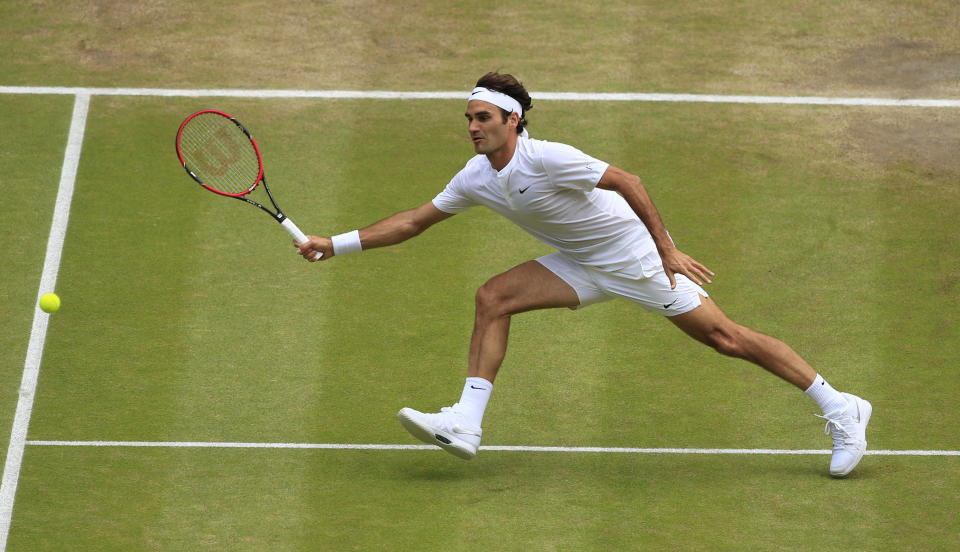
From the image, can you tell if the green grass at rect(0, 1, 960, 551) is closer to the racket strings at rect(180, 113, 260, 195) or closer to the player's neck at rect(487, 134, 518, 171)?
the racket strings at rect(180, 113, 260, 195)

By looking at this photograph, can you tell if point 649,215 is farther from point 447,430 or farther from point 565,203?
point 447,430

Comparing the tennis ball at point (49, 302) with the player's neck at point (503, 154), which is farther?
the tennis ball at point (49, 302)

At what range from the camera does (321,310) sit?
9.29m

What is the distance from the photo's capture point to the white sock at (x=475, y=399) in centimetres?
755

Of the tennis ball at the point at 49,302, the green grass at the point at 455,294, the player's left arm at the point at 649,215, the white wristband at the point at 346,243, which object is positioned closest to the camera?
the player's left arm at the point at 649,215

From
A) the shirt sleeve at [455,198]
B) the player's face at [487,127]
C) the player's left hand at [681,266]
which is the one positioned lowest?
the player's left hand at [681,266]

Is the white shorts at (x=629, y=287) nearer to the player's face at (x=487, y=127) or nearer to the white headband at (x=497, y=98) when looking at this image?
the player's face at (x=487, y=127)

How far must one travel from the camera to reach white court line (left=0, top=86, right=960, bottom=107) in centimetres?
1133

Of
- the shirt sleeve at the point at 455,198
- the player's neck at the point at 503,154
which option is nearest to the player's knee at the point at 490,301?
the shirt sleeve at the point at 455,198

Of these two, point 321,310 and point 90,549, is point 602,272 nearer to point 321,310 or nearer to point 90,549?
point 321,310

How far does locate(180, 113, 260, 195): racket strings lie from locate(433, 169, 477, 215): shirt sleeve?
1209mm

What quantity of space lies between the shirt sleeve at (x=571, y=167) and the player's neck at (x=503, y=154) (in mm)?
208

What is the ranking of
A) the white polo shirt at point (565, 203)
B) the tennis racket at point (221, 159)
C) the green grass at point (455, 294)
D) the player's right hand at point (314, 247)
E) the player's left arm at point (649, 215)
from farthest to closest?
1. the tennis racket at point (221, 159)
2. the player's right hand at point (314, 247)
3. the green grass at point (455, 294)
4. the white polo shirt at point (565, 203)
5. the player's left arm at point (649, 215)

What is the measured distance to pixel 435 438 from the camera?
7.51 m
